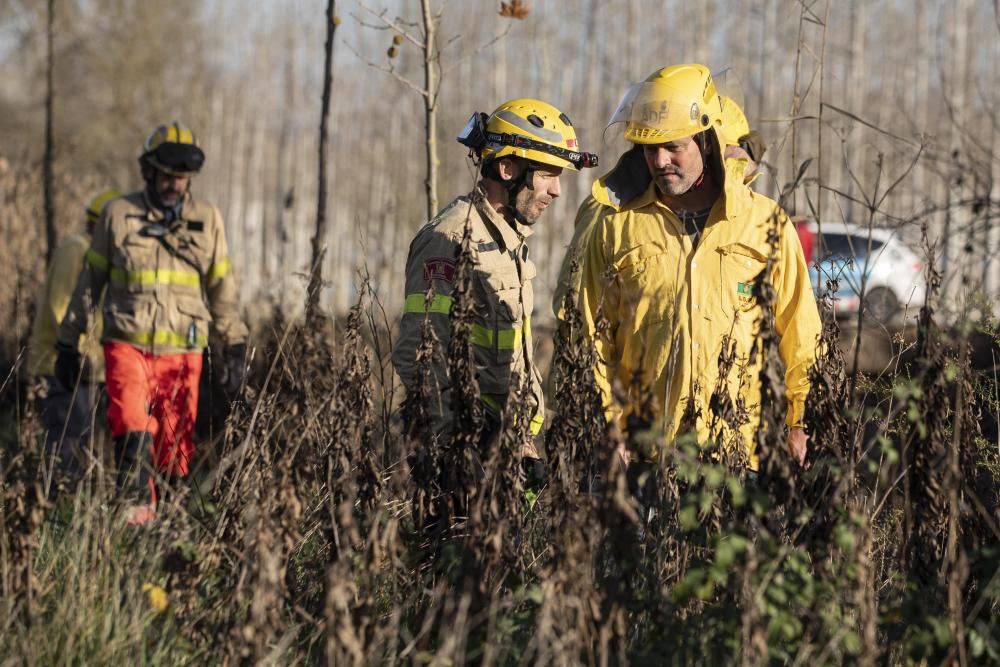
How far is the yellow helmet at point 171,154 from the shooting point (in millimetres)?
6188

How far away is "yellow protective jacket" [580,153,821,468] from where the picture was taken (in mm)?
3916

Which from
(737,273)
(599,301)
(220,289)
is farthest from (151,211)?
(737,273)

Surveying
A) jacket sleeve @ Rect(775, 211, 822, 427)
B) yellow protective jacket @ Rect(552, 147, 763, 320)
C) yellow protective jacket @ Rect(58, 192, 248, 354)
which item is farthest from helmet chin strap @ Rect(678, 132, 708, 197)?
yellow protective jacket @ Rect(58, 192, 248, 354)

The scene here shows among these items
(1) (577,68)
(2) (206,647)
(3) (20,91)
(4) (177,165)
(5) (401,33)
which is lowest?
(2) (206,647)

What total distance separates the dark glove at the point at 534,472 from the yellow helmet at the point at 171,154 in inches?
119

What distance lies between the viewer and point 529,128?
4.28 metres

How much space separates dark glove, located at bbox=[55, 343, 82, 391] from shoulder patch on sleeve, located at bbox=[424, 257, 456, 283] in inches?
122

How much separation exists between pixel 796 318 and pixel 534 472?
3.36 ft

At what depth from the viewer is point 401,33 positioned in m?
5.41

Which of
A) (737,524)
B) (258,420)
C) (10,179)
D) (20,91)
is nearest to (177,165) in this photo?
(258,420)

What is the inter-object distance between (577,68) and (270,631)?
27823mm

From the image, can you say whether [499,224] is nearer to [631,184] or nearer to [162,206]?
[631,184]

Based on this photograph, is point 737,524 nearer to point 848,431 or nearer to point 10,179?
point 848,431

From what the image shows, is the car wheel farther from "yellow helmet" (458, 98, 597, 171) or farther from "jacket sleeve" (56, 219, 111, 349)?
"jacket sleeve" (56, 219, 111, 349)
